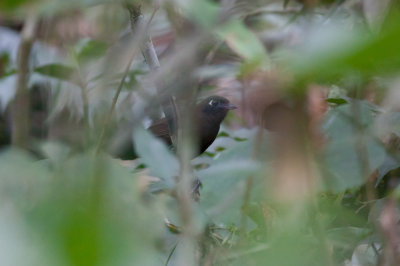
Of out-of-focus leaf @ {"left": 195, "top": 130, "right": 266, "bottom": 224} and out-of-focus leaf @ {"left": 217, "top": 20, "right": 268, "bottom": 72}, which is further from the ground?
out-of-focus leaf @ {"left": 217, "top": 20, "right": 268, "bottom": 72}

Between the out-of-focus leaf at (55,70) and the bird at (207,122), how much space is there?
0.61 meters

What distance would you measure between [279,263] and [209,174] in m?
0.28

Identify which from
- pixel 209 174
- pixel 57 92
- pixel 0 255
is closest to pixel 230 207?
pixel 209 174

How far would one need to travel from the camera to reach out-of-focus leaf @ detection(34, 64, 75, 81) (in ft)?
8.82

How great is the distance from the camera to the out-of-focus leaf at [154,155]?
2.45 feet

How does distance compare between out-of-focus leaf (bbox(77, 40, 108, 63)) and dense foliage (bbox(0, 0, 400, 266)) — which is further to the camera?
out-of-focus leaf (bbox(77, 40, 108, 63))

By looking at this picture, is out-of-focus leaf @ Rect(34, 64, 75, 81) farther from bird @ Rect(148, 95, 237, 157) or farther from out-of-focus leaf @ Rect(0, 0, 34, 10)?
out-of-focus leaf @ Rect(0, 0, 34, 10)

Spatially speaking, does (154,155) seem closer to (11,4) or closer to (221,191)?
(221,191)

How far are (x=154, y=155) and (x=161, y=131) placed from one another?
254 centimetres

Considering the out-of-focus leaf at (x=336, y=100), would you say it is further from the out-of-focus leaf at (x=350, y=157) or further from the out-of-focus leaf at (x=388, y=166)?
the out-of-focus leaf at (x=350, y=157)

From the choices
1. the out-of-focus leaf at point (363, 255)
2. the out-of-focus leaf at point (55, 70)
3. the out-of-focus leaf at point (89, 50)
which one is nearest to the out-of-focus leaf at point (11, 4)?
the out-of-focus leaf at point (363, 255)

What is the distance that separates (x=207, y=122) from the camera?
A: 10.9ft

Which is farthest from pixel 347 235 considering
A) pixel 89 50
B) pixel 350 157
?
pixel 89 50

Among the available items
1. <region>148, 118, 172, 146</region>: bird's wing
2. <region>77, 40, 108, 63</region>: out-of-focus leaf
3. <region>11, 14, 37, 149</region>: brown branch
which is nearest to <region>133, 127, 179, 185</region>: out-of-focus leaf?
<region>77, 40, 108, 63</region>: out-of-focus leaf
